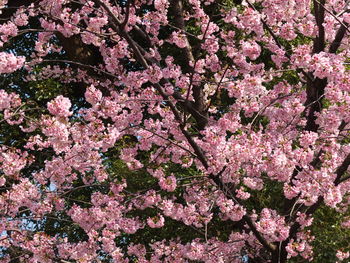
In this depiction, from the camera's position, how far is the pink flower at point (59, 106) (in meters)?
4.71

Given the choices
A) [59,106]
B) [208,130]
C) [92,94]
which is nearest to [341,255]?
[208,130]

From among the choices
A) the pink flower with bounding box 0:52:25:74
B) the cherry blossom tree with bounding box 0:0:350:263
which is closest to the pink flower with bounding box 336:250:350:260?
the cherry blossom tree with bounding box 0:0:350:263

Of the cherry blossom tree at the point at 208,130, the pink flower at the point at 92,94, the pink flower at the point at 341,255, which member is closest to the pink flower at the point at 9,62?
the cherry blossom tree at the point at 208,130

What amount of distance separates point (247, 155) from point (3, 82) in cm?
800

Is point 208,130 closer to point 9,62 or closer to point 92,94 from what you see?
point 92,94

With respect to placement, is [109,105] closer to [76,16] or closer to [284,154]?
[76,16]

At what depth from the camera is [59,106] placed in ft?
15.6

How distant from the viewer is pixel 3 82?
452 inches

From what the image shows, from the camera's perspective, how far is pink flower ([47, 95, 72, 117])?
4.71m

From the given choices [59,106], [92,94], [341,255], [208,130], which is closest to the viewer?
[59,106]

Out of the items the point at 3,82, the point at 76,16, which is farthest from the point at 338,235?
the point at 3,82

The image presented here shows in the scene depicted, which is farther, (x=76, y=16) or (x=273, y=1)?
(x=76, y=16)

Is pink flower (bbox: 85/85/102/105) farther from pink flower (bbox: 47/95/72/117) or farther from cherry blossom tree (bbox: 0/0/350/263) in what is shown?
pink flower (bbox: 47/95/72/117)

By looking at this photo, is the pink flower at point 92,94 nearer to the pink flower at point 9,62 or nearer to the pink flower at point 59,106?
Result: the pink flower at point 9,62
